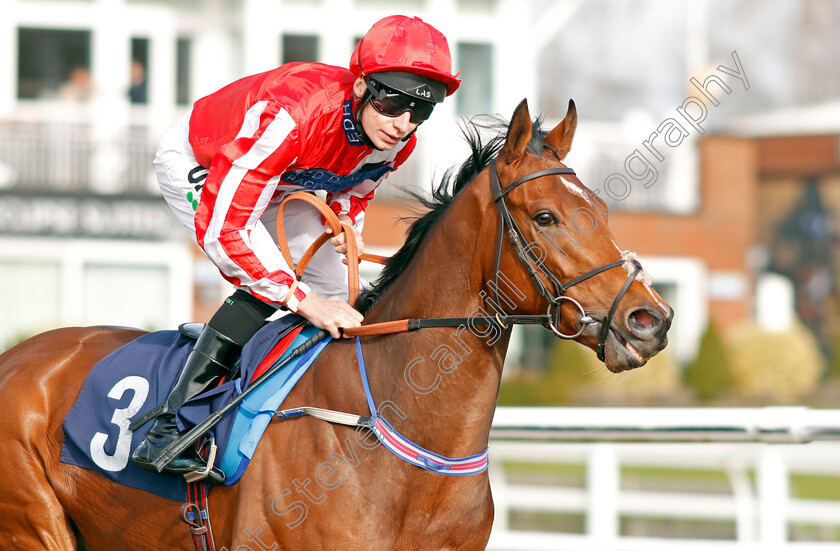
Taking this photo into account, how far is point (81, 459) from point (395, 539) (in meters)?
1.22

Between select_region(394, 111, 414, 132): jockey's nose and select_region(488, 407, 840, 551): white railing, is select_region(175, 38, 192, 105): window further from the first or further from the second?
select_region(394, 111, 414, 132): jockey's nose

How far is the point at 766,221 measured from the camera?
25.8 m

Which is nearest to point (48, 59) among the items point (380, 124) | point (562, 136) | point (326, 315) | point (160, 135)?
point (160, 135)

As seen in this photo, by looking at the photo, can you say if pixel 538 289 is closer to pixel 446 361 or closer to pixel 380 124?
pixel 446 361

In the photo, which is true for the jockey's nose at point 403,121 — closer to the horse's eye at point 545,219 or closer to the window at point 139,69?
the horse's eye at point 545,219

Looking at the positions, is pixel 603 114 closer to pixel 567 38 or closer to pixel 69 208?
pixel 567 38

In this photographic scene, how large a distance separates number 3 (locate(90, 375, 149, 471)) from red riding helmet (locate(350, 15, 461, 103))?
4.23 feet

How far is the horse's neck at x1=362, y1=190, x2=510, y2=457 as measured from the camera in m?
2.73

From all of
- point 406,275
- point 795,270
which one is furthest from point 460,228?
point 795,270

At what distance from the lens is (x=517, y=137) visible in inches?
107

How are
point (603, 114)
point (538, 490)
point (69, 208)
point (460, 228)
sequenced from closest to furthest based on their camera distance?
point (460, 228), point (538, 490), point (69, 208), point (603, 114)

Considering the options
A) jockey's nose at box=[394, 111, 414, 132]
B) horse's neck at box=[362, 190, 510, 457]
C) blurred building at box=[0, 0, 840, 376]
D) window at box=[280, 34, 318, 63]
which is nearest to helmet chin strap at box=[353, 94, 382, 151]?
jockey's nose at box=[394, 111, 414, 132]

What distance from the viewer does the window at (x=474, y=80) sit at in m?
15.1

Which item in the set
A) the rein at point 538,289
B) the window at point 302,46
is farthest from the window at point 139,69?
the rein at point 538,289
